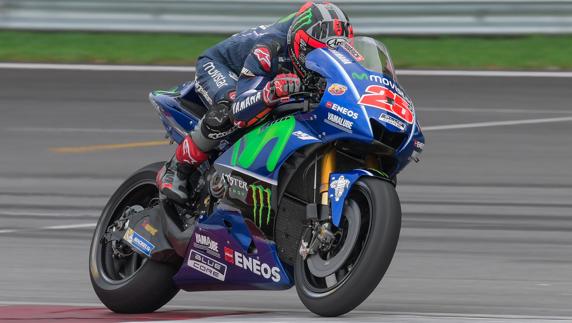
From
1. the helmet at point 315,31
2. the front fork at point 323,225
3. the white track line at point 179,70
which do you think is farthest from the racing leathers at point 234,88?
the white track line at point 179,70

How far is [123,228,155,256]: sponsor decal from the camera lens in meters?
6.97

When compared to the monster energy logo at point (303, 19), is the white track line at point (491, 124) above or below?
below

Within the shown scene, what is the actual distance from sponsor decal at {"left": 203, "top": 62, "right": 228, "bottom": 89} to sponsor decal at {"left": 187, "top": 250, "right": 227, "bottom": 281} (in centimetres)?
92

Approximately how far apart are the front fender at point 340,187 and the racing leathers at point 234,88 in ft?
1.82

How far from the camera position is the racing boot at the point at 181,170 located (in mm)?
6887

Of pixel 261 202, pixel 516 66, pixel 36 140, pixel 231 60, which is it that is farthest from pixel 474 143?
pixel 261 202

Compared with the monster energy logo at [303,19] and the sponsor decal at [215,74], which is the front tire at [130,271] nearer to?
the sponsor decal at [215,74]

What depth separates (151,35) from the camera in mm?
17625

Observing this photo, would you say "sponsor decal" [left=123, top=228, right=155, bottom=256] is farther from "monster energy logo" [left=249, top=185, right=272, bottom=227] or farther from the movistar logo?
the movistar logo

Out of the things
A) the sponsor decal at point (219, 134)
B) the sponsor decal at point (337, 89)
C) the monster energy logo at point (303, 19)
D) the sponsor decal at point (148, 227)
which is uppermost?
the monster energy logo at point (303, 19)

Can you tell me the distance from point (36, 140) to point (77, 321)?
23.9 feet

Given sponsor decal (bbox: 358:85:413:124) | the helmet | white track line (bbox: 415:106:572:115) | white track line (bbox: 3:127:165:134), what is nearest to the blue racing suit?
the helmet

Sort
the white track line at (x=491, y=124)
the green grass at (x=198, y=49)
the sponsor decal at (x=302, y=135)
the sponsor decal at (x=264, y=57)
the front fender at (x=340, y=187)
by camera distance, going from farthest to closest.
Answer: the green grass at (x=198, y=49) < the white track line at (x=491, y=124) < the sponsor decal at (x=264, y=57) < the sponsor decal at (x=302, y=135) < the front fender at (x=340, y=187)

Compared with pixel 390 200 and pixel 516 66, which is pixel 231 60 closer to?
pixel 390 200
